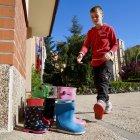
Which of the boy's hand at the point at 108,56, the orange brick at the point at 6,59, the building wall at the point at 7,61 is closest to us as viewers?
the building wall at the point at 7,61

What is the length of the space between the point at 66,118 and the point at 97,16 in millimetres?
1895

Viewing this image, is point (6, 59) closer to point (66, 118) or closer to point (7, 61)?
point (7, 61)

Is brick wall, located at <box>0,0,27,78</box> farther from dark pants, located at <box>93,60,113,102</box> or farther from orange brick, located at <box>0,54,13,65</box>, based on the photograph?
dark pants, located at <box>93,60,113,102</box>

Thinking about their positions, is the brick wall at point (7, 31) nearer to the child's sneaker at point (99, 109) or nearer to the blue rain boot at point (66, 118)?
the blue rain boot at point (66, 118)

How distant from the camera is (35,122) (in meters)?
3.03

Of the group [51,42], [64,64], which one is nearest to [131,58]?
[51,42]

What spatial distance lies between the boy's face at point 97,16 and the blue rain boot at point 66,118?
172cm

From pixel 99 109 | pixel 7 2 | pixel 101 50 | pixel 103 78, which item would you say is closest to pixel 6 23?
pixel 7 2

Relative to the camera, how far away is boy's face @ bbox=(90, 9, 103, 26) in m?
4.46

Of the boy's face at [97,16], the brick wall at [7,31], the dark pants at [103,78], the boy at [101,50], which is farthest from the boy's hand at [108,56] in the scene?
the brick wall at [7,31]

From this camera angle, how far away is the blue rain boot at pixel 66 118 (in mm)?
3012

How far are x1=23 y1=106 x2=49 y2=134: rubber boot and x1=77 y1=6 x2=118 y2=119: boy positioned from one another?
44.2 inches

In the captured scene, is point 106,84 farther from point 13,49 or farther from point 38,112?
point 13,49

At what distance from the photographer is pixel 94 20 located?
14.8 feet
